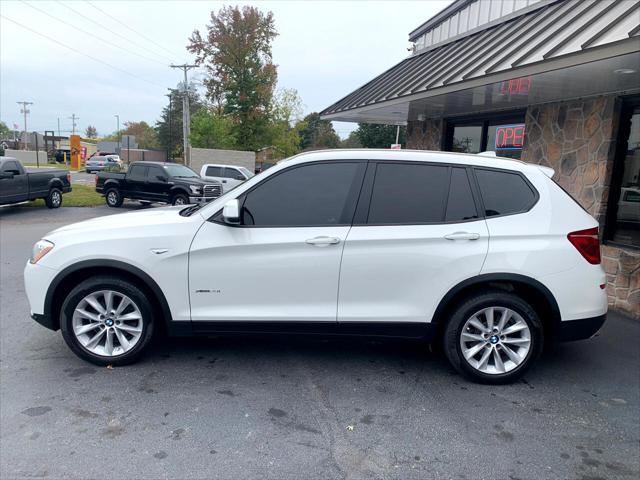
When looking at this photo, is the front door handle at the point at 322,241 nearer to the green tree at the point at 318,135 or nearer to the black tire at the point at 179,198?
the black tire at the point at 179,198

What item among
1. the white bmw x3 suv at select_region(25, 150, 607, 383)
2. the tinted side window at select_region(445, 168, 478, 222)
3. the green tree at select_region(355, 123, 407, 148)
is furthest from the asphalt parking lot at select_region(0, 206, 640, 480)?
the green tree at select_region(355, 123, 407, 148)

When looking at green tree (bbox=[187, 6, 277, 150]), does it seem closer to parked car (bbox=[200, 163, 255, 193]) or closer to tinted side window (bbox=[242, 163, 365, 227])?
parked car (bbox=[200, 163, 255, 193])

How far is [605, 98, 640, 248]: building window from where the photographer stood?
248 inches

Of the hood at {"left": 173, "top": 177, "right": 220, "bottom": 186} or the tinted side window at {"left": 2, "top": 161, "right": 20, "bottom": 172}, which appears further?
the hood at {"left": 173, "top": 177, "right": 220, "bottom": 186}

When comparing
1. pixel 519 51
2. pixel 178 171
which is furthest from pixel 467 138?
pixel 178 171

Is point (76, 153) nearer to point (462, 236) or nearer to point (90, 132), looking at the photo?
point (462, 236)

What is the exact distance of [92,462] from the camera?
9.43ft

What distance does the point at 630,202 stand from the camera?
6.55 metres

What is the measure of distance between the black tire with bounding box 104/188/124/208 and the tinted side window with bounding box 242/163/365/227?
1551 cm

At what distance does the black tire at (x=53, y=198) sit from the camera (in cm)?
1598

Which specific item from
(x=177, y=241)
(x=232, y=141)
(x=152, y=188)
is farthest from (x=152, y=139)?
(x=177, y=241)

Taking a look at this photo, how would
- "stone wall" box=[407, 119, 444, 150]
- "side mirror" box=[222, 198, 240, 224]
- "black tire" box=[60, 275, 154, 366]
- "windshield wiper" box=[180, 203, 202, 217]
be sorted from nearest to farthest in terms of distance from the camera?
"side mirror" box=[222, 198, 240, 224] → "black tire" box=[60, 275, 154, 366] → "windshield wiper" box=[180, 203, 202, 217] → "stone wall" box=[407, 119, 444, 150]

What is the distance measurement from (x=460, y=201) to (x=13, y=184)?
14.7 m

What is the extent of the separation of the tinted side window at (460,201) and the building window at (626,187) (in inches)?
147
